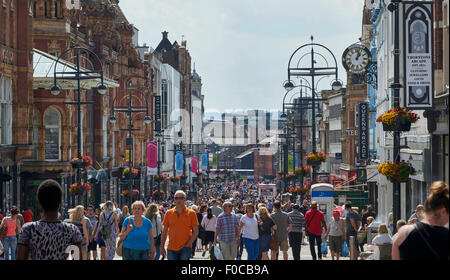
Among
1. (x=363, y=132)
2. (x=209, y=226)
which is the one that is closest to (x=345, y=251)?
(x=209, y=226)

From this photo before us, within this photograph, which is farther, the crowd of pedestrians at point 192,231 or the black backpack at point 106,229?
the black backpack at point 106,229

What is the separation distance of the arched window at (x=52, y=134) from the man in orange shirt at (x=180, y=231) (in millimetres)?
35131

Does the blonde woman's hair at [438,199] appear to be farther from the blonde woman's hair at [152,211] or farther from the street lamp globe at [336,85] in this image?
the street lamp globe at [336,85]

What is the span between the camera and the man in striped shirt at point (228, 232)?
17.1m

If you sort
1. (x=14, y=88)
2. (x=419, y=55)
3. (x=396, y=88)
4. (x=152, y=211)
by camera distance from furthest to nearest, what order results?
1. (x=14, y=88)
2. (x=419, y=55)
3. (x=396, y=88)
4. (x=152, y=211)

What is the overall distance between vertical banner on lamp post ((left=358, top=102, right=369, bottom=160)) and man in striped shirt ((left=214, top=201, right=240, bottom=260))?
37.3 m

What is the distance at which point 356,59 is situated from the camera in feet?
158

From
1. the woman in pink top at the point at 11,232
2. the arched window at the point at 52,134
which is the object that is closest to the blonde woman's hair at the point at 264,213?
the woman in pink top at the point at 11,232

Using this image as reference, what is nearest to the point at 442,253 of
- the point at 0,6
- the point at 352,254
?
the point at 352,254

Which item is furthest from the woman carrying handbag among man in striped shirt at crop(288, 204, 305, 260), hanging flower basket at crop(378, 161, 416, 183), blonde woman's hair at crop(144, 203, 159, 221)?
hanging flower basket at crop(378, 161, 416, 183)

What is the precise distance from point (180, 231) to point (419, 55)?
10.2m

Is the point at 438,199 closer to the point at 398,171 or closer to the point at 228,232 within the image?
the point at 228,232

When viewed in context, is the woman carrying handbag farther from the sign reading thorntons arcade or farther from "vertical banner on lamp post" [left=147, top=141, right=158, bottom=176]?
"vertical banner on lamp post" [left=147, top=141, right=158, bottom=176]

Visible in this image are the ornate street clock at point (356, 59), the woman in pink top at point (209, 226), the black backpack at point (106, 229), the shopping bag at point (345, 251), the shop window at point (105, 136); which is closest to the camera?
the black backpack at point (106, 229)
